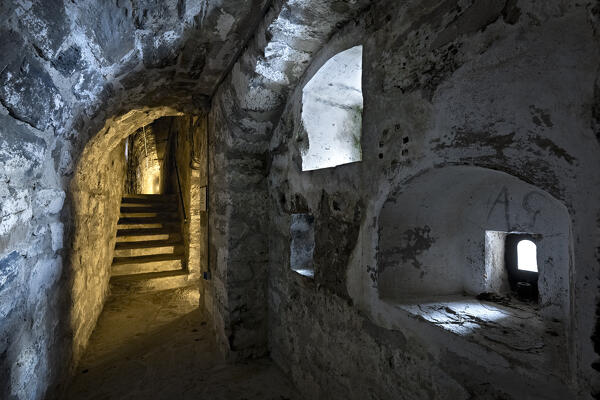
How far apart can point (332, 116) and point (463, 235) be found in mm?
1154

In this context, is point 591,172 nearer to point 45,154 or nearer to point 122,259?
point 45,154

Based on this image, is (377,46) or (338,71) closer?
(377,46)

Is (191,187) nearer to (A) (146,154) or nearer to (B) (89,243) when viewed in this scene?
(B) (89,243)

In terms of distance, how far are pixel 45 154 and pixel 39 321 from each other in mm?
859

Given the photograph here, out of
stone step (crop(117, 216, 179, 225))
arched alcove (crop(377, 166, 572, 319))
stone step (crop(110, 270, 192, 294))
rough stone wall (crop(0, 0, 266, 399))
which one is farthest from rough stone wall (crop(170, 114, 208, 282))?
arched alcove (crop(377, 166, 572, 319))

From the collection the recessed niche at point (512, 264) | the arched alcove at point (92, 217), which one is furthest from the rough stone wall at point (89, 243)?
the recessed niche at point (512, 264)

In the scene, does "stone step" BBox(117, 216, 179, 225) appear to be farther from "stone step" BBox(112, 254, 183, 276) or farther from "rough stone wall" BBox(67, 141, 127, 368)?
"rough stone wall" BBox(67, 141, 127, 368)

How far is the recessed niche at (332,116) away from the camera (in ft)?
6.78

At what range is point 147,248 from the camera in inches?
214

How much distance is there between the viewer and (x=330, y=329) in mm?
1841

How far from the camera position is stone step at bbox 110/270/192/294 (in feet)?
14.6

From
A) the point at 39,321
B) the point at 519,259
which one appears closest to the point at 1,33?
the point at 39,321

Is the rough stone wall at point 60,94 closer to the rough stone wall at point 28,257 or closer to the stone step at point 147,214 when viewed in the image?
the rough stone wall at point 28,257

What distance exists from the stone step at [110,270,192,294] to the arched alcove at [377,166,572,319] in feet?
13.8
